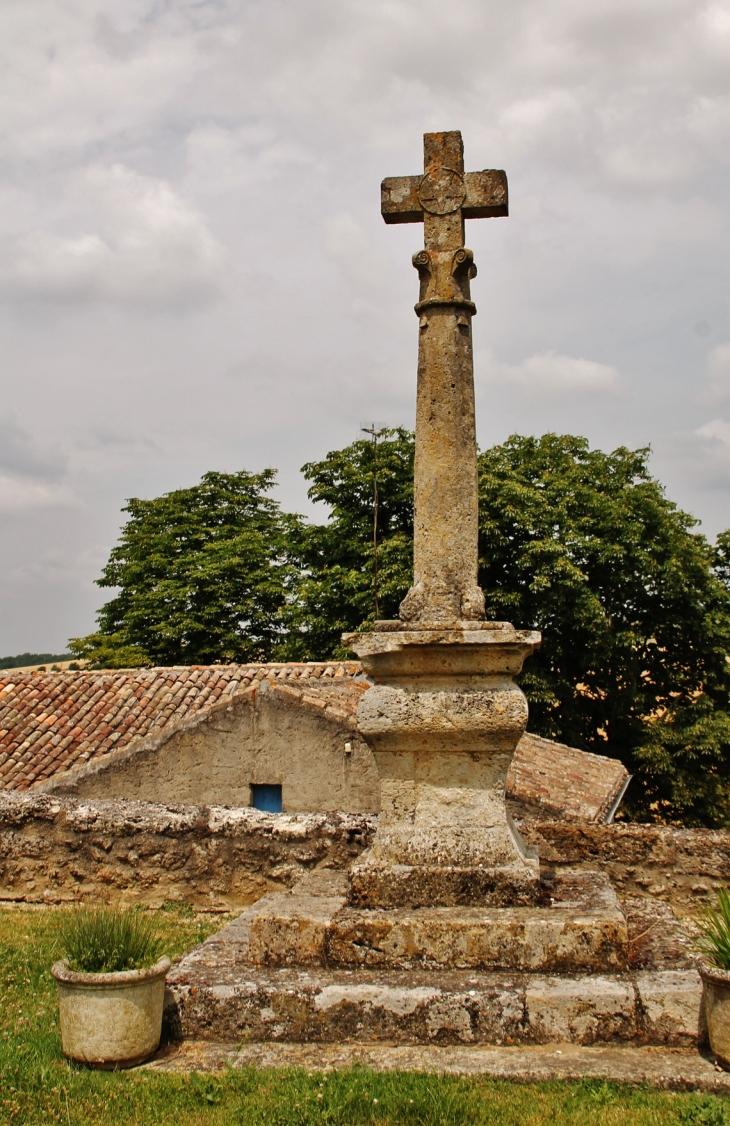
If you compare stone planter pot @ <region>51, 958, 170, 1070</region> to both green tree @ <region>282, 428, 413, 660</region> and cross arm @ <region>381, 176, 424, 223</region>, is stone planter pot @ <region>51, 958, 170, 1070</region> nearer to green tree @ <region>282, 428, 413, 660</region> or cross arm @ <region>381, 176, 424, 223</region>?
cross arm @ <region>381, 176, 424, 223</region>

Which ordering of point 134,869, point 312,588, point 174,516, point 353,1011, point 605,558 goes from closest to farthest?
point 353,1011
point 134,869
point 605,558
point 312,588
point 174,516

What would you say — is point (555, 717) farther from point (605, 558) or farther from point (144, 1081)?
point (144, 1081)

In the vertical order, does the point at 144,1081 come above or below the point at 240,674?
below

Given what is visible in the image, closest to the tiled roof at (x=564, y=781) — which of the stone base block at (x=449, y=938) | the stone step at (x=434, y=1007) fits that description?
the stone base block at (x=449, y=938)

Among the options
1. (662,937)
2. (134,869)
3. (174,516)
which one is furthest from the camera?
(174,516)

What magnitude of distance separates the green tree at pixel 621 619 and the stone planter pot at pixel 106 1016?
1712cm

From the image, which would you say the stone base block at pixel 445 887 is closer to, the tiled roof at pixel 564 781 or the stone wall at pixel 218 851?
the stone wall at pixel 218 851

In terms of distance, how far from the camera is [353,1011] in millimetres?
4129

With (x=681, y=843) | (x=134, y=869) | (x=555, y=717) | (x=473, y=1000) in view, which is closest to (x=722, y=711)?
(x=555, y=717)

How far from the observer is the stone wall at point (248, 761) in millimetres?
11055

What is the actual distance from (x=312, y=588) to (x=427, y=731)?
1930cm

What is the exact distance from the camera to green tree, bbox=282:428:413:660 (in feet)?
74.8

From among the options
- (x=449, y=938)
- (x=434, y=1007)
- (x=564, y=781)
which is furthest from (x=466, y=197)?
(x=564, y=781)

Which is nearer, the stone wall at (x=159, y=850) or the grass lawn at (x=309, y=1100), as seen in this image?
the grass lawn at (x=309, y=1100)
